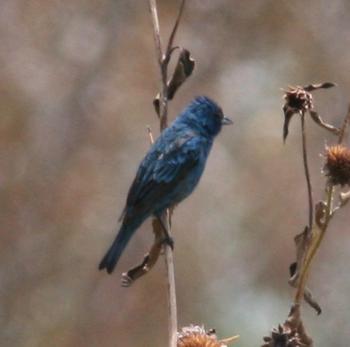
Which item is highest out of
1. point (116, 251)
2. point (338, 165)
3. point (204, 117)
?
point (204, 117)

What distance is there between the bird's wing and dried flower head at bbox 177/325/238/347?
1184 millimetres

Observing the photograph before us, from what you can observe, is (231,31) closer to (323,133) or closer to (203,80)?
(203,80)

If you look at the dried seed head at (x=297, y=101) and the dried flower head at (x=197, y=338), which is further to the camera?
the dried seed head at (x=297, y=101)

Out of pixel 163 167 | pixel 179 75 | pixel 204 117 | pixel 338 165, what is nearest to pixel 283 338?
pixel 338 165

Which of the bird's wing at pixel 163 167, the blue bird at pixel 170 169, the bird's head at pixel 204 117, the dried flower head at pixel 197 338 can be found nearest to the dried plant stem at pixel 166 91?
the dried flower head at pixel 197 338

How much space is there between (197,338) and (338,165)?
564 mm

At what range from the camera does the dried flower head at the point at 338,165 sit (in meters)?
3.49

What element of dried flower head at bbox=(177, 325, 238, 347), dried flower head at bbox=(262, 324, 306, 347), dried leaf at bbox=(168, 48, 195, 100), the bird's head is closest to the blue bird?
the bird's head

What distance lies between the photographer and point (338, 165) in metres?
3.53

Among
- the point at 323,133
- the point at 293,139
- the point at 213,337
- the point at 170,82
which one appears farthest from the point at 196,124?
the point at 293,139

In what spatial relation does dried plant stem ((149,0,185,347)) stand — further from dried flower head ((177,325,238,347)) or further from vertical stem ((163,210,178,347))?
dried flower head ((177,325,238,347))

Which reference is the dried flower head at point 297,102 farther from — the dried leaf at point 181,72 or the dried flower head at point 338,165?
the dried leaf at point 181,72

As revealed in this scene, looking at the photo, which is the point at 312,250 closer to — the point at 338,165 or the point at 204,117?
the point at 338,165

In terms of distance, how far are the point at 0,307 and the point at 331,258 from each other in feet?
6.54
